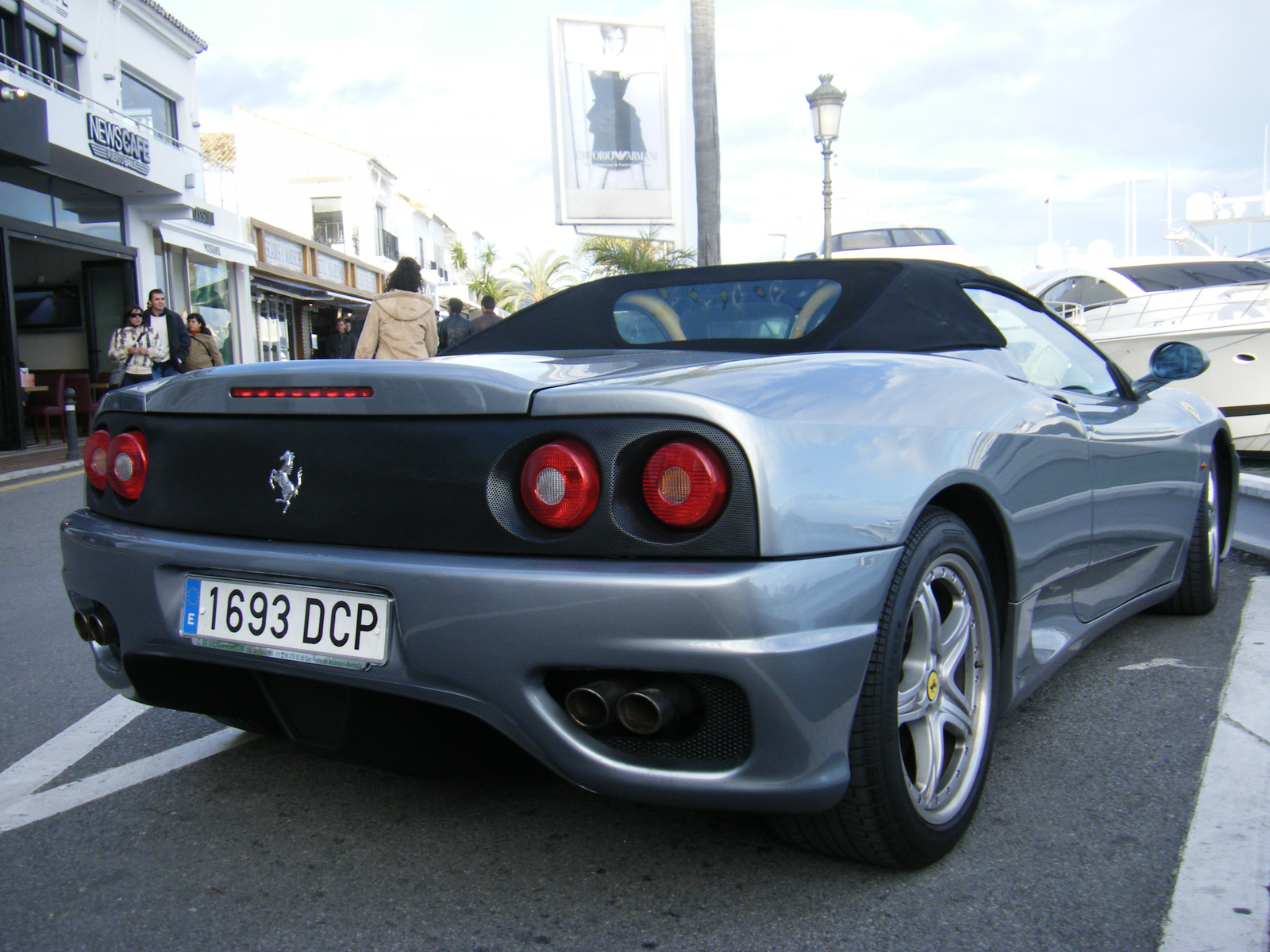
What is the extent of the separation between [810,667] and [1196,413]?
278cm

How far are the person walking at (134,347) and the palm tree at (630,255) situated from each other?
512 inches

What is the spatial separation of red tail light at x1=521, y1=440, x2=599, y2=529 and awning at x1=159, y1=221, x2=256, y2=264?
62.1ft

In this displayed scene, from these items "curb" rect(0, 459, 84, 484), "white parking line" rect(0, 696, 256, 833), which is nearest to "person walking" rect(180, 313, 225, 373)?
"curb" rect(0, 459, 84, 484)

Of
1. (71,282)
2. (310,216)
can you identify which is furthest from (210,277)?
(310,216)

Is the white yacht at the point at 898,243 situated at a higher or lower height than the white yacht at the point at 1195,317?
higher

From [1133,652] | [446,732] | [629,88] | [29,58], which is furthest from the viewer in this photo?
[629,88]

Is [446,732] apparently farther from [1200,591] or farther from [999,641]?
[1200,591]

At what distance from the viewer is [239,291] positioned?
22.8 meters

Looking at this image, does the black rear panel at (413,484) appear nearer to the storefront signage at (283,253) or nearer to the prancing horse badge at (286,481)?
the prancing horse badge at (286,481)

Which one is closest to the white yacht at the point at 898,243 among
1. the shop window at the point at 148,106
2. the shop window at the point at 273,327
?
the shop window at the point at 148,106

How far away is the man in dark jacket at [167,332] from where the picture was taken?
12531 mm

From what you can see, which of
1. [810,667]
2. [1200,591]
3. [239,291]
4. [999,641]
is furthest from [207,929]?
[239,291]

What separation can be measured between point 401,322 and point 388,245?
1352 inches

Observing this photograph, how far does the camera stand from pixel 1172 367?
3.47 m
